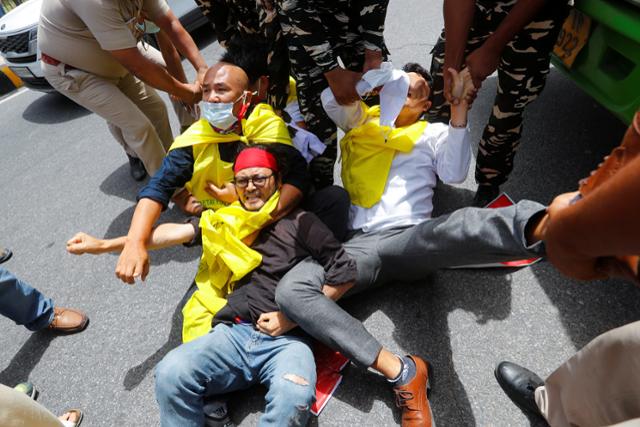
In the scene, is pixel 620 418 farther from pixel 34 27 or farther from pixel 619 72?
pixel 34 27

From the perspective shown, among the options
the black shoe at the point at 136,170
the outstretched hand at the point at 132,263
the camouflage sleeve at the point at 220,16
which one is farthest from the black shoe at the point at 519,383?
the black shoe at the point at 136,170

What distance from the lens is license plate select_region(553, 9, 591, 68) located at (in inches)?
69.7

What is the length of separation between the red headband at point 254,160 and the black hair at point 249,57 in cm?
45

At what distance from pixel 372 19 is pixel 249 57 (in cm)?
65

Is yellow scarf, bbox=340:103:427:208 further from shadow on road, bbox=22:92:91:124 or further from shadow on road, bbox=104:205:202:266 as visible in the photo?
shadow on road, bbox=22:92:91:124

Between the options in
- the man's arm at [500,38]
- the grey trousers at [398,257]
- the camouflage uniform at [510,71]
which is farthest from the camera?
the camouflage uniform at [510,71]

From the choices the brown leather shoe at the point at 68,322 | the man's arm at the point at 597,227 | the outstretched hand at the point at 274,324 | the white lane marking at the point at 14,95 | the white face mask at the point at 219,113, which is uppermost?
the man's arm at the point at 597,227

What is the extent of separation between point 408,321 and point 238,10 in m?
2.04

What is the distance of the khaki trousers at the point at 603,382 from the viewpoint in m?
0.97

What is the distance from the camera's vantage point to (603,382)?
3.42 feet

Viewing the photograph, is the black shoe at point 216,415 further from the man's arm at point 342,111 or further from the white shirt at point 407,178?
the man's arm at point 342,111

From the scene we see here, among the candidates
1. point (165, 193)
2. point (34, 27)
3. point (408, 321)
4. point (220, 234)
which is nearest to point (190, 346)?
point (220, 234)

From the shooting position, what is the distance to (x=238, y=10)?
2438 mm

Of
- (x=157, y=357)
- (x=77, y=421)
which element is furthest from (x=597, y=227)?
(x=77, y=421)
